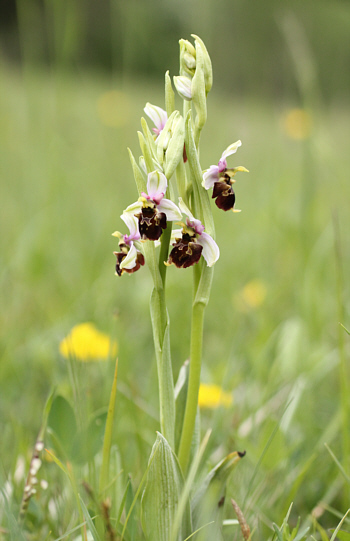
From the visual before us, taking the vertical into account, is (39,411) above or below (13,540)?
below

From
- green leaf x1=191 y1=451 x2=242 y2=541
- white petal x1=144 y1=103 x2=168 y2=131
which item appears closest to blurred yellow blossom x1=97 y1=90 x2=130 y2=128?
white petal x1=144 y1=103 x2=168 y2=131

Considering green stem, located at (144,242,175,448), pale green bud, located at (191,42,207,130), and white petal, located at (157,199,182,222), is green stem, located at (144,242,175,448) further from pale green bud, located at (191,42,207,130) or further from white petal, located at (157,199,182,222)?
pale green bud, located at (191,42,207,130)

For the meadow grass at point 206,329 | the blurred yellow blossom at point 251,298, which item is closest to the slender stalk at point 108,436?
the meadow grass at point 206,329

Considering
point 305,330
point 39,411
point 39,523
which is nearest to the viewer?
point 39,523

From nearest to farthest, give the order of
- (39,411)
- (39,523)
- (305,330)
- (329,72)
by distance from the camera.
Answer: (39,523), (39,411), (305,330), (329,72)

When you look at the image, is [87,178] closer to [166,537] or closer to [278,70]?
[278,70]

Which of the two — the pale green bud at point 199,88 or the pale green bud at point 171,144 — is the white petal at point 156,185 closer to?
the pale green bud at point 171,144

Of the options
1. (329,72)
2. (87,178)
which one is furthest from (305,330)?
(329,72)

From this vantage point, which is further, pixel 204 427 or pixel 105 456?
pixel 204 427
